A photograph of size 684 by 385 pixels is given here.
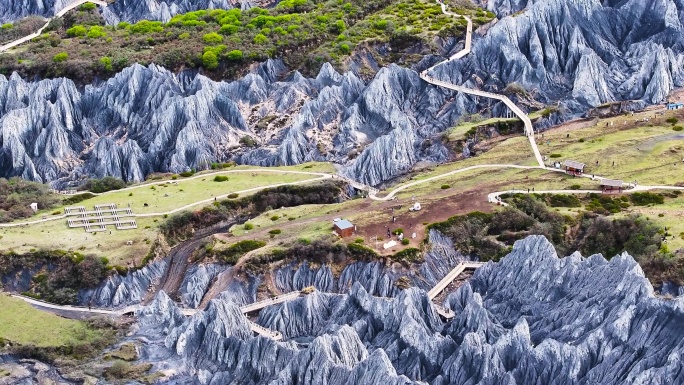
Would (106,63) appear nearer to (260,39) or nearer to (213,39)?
(213,39)

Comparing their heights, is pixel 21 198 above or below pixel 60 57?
below

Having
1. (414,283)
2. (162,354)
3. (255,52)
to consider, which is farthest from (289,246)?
(255,52)

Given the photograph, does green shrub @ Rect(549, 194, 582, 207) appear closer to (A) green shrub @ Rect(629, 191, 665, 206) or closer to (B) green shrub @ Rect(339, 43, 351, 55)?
(A) green shrub @ Rect(629, 191, 665, 206)

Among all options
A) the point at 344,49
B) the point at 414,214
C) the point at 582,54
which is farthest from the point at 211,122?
the point at 582,54

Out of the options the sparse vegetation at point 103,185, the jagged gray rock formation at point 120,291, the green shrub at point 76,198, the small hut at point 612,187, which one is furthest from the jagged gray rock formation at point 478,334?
the sparse vegetation at point 103,185

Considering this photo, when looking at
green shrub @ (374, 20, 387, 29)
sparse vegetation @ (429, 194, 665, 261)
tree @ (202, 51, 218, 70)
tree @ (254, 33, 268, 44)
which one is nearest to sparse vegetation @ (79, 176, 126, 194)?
tree @ (202, 51, 218, 70)

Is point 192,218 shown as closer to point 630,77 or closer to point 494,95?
point 494,95

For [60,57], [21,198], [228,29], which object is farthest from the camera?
[228,29]
